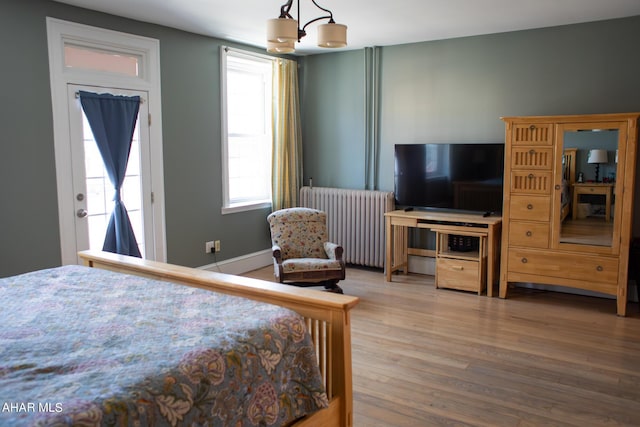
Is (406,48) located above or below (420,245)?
above

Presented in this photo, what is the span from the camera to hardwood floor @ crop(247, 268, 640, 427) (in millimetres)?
2750

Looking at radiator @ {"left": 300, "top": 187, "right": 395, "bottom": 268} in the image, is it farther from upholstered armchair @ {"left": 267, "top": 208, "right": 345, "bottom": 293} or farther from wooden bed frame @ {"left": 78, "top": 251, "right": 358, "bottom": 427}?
wooden bed frame @ {"left": 78, "top": 251, "right": 358, "bottom": 427}

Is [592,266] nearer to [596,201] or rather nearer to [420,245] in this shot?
[596,201]

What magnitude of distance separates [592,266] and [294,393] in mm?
3402

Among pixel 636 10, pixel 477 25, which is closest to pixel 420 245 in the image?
pixel 477 25

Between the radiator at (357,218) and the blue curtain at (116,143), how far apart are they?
2.35m

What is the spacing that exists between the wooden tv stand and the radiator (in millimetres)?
283

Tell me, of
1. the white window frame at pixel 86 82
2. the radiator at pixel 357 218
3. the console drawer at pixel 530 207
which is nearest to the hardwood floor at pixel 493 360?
the console drawer at pixel 530 207

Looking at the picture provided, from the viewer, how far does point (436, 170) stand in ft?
17.8

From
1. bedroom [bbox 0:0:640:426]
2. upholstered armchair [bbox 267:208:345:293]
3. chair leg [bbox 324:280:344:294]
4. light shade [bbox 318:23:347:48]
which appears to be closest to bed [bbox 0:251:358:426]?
bedroom [bbox 0:0:640:426]

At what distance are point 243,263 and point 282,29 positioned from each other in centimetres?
326

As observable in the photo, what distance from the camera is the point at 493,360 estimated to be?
3424mm

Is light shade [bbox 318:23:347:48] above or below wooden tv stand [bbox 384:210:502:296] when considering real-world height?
above

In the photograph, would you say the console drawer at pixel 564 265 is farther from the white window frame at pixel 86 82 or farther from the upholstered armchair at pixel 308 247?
the white window frame at pixel 86 82
